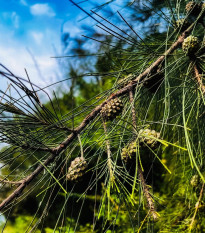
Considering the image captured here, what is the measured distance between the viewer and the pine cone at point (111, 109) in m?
0.64

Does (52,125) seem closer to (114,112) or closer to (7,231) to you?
(114,112)

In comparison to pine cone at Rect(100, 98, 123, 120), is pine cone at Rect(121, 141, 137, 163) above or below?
below

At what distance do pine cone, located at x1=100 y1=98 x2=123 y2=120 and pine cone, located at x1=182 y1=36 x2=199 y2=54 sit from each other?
0.87ft

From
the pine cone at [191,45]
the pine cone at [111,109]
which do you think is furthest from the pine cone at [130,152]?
the pine cone at [191,45]

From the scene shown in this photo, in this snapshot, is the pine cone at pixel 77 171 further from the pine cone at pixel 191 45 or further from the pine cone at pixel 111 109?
the pine cone at pixel 191 45

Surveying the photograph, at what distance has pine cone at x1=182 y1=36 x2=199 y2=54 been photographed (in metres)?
0.69

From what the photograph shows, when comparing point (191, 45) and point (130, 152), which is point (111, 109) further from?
point (191, 45)

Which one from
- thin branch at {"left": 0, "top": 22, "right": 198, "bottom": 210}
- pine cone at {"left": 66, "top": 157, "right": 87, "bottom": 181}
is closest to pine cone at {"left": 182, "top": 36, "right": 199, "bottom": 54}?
thin branch at {"left": 0, "top": 22, "right": 198, "bottom": 210}

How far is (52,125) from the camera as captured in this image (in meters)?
0.61

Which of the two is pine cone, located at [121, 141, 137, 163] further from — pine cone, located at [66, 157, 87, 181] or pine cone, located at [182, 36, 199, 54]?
pine cone, located at [182, 36, 199, 54]

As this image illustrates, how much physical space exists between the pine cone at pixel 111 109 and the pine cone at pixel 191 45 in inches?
10.4

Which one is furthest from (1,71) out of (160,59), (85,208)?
(85,208)

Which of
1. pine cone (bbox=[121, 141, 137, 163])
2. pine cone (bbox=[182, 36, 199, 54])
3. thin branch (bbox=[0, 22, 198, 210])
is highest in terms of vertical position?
pine cone (bbox=[182, 36, 199, 54])

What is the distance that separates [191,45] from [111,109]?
0.31 metres
